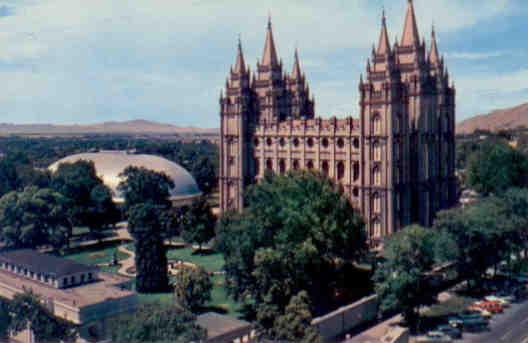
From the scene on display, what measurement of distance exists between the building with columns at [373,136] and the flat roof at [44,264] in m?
32.7

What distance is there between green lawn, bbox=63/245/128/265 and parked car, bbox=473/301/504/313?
39.6 meters

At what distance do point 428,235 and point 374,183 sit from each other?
22.8 meters

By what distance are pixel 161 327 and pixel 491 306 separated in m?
27.7

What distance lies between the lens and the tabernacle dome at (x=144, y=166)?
99.2 meters

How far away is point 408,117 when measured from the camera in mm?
68188

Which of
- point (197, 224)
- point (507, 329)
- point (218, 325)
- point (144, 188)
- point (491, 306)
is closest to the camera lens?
point (218, 325)

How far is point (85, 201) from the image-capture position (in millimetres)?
78812

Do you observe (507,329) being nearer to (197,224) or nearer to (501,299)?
(501,299)

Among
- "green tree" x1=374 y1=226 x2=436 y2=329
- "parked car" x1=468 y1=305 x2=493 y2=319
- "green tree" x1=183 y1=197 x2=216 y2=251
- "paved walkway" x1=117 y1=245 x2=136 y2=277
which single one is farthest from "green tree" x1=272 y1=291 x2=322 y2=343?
"green tree" x1=183 y1=197 x2=216 y2=251

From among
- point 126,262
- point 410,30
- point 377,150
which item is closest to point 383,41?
point 410,30

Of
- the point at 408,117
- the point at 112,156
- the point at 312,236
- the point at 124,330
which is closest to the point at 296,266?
the point at 312,236

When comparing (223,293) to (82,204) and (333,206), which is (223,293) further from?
(82,204)

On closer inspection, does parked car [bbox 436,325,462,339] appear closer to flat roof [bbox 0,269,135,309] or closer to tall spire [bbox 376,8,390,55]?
flat roof [bbox 0,269,135,309]

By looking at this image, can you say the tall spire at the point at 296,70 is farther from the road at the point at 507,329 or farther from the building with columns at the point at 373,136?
the road at the point at 507,329
